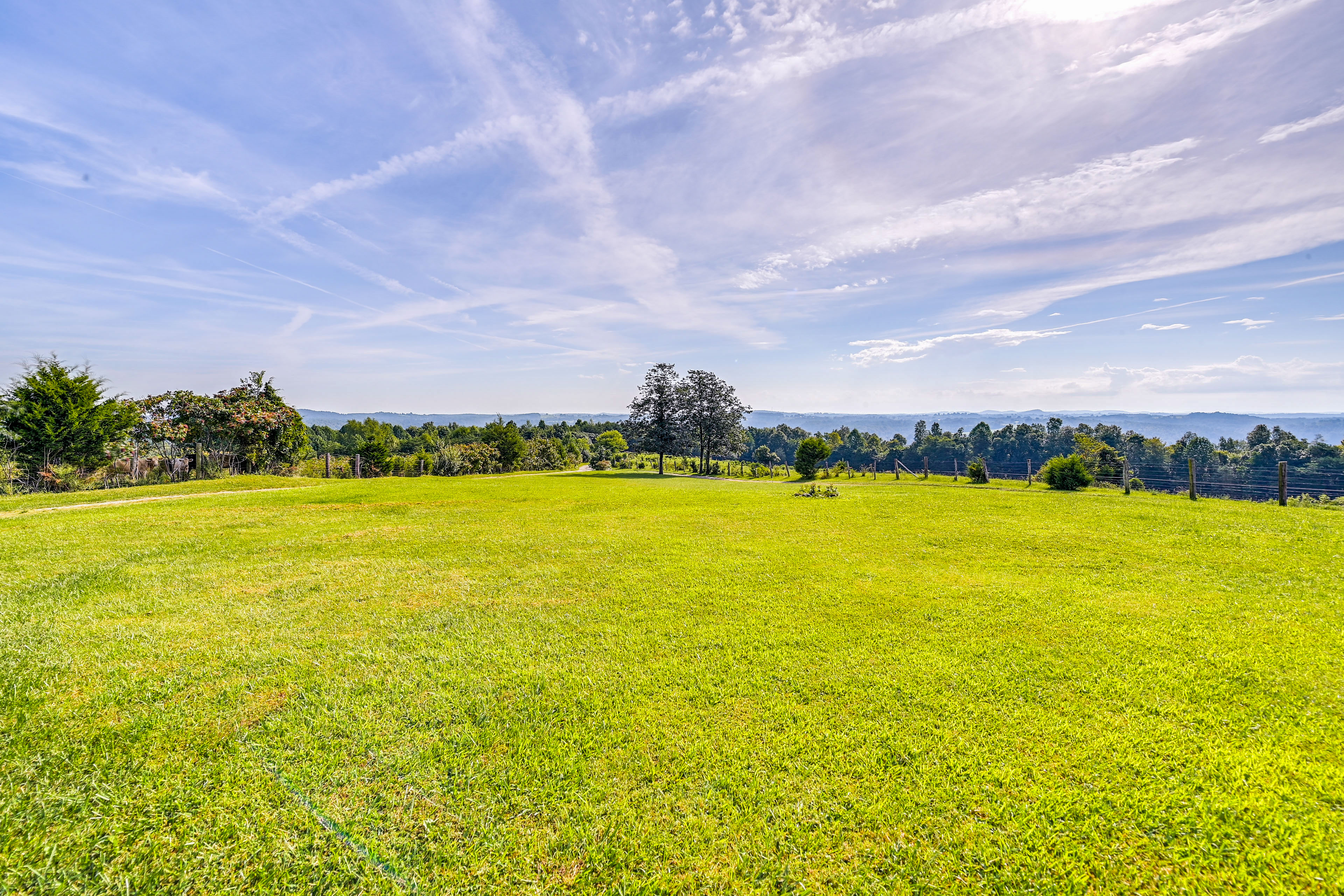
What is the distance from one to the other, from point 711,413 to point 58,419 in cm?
3208

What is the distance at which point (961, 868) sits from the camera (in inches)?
101

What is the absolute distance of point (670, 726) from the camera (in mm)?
3703

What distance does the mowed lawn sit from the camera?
258 centimetres

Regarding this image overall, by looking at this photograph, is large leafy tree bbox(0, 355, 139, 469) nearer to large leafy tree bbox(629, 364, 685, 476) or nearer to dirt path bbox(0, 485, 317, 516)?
dirt path bbox(0, 485, 317, 516)

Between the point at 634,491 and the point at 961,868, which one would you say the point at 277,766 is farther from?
the point at 634,491

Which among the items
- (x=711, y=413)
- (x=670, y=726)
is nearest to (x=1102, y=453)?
(x=711, y=413)

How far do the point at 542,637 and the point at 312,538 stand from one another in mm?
7446

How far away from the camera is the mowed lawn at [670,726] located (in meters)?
2.58

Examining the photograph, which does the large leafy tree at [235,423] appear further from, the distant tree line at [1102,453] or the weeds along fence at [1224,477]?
the weeds along fence at [1224,477]

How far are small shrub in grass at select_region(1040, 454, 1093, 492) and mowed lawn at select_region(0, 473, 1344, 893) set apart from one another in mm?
13239

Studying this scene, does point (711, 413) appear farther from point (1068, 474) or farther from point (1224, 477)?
point (1224, 477)

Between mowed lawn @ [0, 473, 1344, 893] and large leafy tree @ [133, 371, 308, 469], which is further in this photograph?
large leafy tree @ [133, 371, 308, 469]

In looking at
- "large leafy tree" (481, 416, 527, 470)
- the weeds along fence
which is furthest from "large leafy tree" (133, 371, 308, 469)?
the weeds along fence

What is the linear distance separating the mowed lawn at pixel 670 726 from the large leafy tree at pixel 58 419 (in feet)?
44.8
